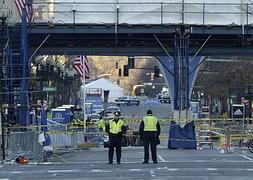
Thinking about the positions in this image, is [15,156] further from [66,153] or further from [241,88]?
[241,88]

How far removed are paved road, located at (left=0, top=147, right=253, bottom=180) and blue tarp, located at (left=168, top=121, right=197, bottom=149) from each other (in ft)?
19.8

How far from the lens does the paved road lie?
1975 centimetres

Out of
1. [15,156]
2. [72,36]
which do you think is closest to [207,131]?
[72,36]

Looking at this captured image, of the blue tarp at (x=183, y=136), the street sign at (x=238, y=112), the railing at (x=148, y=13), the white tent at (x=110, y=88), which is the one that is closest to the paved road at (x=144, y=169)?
the blue tarp at (x=183, y=136)

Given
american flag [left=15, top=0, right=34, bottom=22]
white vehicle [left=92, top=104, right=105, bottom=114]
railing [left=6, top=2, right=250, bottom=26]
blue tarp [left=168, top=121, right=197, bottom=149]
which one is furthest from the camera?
white vehicle [left=92, top=104, right=105, bottom=114]

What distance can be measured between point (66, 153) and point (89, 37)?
1164 cm

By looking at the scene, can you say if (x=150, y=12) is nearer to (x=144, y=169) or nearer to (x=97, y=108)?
(x=144, y=169)

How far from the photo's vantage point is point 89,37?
134 ft

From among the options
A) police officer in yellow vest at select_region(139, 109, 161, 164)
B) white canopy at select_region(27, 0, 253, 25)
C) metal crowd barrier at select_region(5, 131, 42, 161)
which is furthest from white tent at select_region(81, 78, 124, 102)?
police officer in yellow vest at select_region(139, 109, 161, 164)

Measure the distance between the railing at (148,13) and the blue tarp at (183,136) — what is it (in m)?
7.95

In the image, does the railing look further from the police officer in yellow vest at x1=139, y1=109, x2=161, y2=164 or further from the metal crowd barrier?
the police officer in yellow vest at x1=139, y1=109, x2=161, y2=164

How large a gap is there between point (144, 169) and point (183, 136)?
1265cm

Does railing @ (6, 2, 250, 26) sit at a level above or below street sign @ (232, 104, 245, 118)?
above

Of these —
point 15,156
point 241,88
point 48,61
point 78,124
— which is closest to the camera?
point 15,156
